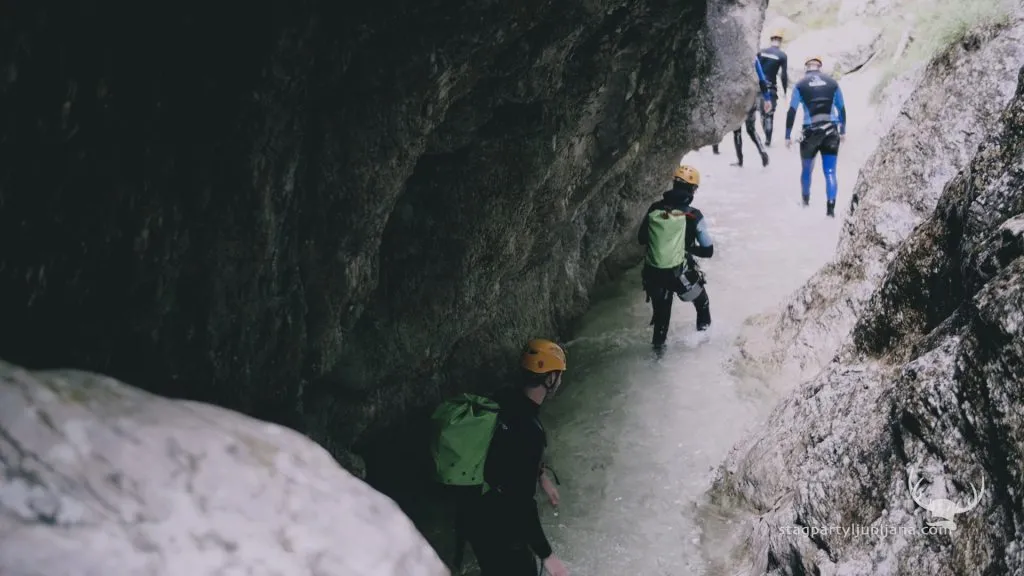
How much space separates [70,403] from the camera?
106 inches

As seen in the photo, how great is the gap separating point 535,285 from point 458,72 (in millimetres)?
4581

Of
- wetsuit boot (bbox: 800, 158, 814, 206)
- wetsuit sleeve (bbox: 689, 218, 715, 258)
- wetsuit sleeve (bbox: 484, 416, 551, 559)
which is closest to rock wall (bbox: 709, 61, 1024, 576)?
wetsuit sleeve (bbox: 484, 416, 551, 559)

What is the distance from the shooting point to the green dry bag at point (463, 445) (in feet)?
15.0

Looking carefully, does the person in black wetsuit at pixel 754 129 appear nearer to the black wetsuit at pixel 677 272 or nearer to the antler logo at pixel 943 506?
the black wetsuit at pixel 677 272

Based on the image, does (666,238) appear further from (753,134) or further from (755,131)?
(755,131)

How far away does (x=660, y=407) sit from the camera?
8008mm

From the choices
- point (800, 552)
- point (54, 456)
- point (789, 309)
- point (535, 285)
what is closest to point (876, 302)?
point (800, 552)

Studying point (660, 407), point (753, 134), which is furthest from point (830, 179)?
point (660, 407)

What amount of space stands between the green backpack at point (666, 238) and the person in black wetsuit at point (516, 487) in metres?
3.89

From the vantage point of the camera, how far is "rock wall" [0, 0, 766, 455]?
9.62 ft

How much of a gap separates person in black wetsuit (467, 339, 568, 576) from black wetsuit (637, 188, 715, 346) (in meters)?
4.02

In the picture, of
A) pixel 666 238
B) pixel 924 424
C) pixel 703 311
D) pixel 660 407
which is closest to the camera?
pixel 924 424

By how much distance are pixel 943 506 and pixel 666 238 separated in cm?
501

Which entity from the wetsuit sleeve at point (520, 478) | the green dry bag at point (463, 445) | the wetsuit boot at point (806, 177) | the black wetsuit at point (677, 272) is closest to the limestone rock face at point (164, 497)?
the wetsuit sleeve at point (520, 478)
